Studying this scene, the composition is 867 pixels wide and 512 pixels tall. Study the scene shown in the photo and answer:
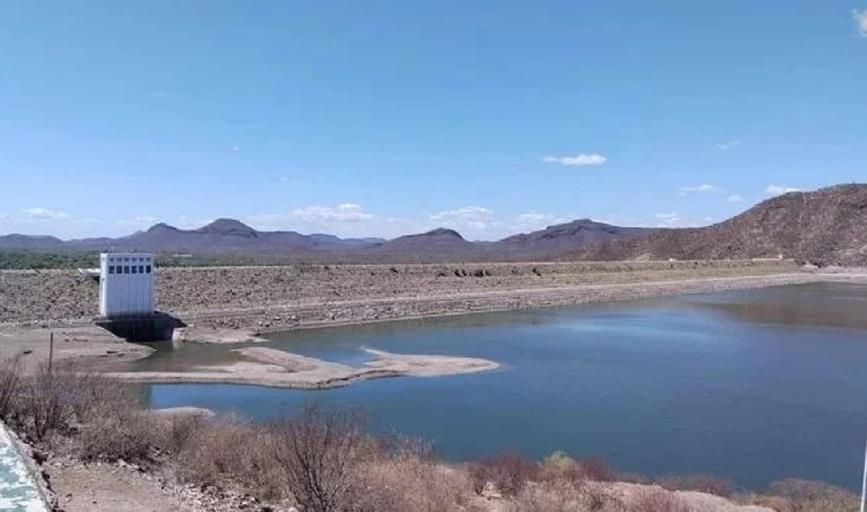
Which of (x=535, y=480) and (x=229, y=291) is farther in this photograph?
(x=229, y=291)

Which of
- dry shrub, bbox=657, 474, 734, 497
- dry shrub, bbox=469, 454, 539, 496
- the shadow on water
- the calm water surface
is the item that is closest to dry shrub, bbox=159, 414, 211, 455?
dry shrub, bbox=469, 454, 539, 496

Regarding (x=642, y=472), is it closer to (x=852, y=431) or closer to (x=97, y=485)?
(x=852, y=431)

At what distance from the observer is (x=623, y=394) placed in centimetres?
2569

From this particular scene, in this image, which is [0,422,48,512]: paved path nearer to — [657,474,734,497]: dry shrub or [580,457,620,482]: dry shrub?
[580,457,620,482]: dry shrub

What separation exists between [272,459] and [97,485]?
2511 millimetres

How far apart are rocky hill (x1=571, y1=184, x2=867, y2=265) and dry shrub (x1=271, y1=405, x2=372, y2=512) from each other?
4936 inches

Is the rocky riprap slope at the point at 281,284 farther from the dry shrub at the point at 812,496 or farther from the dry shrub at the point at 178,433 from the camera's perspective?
the dry shrub at the point at 812,496

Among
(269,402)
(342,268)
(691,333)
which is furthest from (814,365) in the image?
(342,268)

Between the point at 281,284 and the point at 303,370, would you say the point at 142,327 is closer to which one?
the point at 303,370

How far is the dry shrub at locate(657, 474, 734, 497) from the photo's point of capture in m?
15.3

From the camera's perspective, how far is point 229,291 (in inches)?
1879

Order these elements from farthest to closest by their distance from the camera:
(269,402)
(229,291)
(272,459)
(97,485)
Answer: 1. (229,291)
2. (269,402)
3. (272,459)
4. (97,485)

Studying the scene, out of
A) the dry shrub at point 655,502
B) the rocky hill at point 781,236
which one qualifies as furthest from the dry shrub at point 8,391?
the rocky hill at point 781,236

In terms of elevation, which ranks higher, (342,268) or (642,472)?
(342,268)
